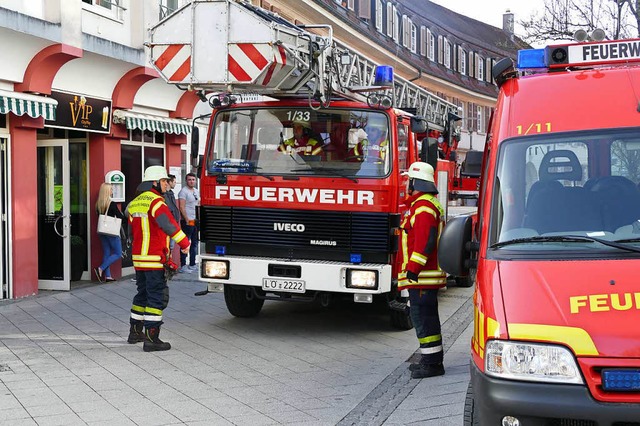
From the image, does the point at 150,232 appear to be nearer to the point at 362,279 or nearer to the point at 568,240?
the point at 362,279

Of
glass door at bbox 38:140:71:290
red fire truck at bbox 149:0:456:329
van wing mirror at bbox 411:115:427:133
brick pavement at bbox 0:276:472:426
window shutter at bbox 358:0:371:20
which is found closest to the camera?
brick pavement at bbox 0:276:472:426

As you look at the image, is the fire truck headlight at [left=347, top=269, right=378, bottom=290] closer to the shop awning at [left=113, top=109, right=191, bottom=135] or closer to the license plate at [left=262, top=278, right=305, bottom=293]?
the license plate at [left=262, top=278, right=305, bottom=293]

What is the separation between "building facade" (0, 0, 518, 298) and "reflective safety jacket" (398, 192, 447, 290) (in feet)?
19.6

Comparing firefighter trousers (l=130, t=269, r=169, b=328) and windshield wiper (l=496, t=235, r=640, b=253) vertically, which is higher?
windshield wiper (l=496, t=235, r=640, b=253)

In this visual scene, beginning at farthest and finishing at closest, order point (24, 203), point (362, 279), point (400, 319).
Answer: point (24, 203), point (400, 319), point (362, 279)

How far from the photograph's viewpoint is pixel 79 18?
12383 mm

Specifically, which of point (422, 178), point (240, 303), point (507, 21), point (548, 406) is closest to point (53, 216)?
point (240, 303)

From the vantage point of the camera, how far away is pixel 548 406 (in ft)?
12.4

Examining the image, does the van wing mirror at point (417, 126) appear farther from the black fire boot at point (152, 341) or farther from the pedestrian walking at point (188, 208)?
the pedestrian walking at point (188, 208)

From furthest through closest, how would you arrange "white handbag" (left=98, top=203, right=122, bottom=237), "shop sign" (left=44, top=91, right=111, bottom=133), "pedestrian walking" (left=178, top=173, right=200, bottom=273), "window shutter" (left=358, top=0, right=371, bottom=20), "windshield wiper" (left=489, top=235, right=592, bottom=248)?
"window shutter" (left=358, top=0, right=371, bottom=20), "pedestrian walking" (left=178, top=173, right=200, bottom=273), "white handbag" (left=98, top=203, right=122, bottom=237), "shop sign" (left=44, top=91, right=111, bottom=133), "windshield wiper" (left=489, top=235, right=592, bottom=248)

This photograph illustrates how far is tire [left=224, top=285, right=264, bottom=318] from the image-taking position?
33.4 feet

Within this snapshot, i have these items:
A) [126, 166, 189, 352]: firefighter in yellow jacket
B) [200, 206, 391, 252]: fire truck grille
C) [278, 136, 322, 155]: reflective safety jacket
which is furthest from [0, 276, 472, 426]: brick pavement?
[278, 136, 322, 155]: reflective safety jacket

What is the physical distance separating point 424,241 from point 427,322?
28.9 inches

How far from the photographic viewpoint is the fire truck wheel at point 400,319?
9.55m
